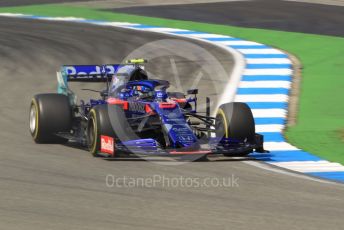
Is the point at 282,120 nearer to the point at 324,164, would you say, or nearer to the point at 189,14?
the point at 324,164

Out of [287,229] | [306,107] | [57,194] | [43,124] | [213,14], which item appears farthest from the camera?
[213,14]

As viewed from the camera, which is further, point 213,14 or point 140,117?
point 213,14

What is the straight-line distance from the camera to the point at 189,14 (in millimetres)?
24375

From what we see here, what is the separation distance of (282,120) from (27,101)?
415 centimetres

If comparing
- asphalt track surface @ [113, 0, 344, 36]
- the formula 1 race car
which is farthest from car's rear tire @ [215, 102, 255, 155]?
asphalt track surface @ [113, 0, 344, 36]

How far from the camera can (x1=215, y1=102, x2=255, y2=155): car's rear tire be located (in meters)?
11.6

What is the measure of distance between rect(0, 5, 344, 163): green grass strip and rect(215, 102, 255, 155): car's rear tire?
97cm

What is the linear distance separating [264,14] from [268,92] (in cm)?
865

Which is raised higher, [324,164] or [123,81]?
[123,81]

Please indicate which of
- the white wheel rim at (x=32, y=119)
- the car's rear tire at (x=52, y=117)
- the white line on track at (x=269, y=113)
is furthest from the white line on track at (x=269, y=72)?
the car's rear tire at (x=52, y=117)

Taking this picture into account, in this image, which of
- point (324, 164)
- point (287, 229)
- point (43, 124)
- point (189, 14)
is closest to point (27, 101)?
point (43, 124)

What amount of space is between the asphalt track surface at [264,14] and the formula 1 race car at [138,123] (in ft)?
32.8

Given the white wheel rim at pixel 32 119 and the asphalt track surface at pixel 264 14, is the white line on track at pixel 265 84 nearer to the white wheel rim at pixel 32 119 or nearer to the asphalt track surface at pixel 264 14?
the white wheel rim at pixel 32 119

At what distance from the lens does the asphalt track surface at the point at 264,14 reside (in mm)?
22422
